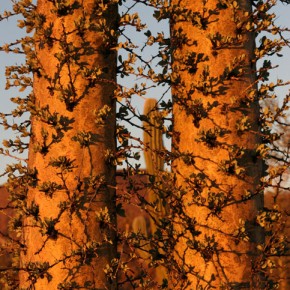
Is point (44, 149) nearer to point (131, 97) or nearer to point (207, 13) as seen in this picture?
point (131, 97)

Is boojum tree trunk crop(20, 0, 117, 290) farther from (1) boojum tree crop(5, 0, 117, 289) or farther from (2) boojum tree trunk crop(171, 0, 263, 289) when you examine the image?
(2) boojum tree trunk crop(171, 0, 263, 289)

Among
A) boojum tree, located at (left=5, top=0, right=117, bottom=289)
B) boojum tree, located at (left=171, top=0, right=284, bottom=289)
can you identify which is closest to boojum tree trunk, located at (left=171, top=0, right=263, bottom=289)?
boojum tree, located at (left=171, top=0, right=284, bottom=289)

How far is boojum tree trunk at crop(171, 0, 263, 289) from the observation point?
205 inches

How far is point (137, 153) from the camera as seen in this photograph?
18.7 feet

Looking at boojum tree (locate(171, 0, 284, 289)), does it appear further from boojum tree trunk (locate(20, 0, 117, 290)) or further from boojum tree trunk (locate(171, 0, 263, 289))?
boojum tree trunk (locate(20, 0, 117, 290))

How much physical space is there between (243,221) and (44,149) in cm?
205

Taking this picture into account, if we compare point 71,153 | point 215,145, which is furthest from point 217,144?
point 71,153

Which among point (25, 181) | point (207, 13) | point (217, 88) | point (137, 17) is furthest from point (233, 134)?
point (25, 181)

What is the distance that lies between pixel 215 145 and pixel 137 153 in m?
0.86

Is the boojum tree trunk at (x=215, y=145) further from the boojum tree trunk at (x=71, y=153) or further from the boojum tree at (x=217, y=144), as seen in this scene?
the boojum tree trunk at (x=71, y=153)

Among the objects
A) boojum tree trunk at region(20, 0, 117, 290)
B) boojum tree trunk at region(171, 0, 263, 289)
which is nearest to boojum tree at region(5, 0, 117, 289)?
boojum tree trunk at region(20, 0, 117, 290)

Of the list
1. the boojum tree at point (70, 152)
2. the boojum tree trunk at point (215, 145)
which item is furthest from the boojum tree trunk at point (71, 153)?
the boojum tree trunk at point (215, 145)

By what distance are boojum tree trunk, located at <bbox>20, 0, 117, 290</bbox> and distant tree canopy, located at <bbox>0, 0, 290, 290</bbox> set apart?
0.01m

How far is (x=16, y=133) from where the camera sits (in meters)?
5.71
